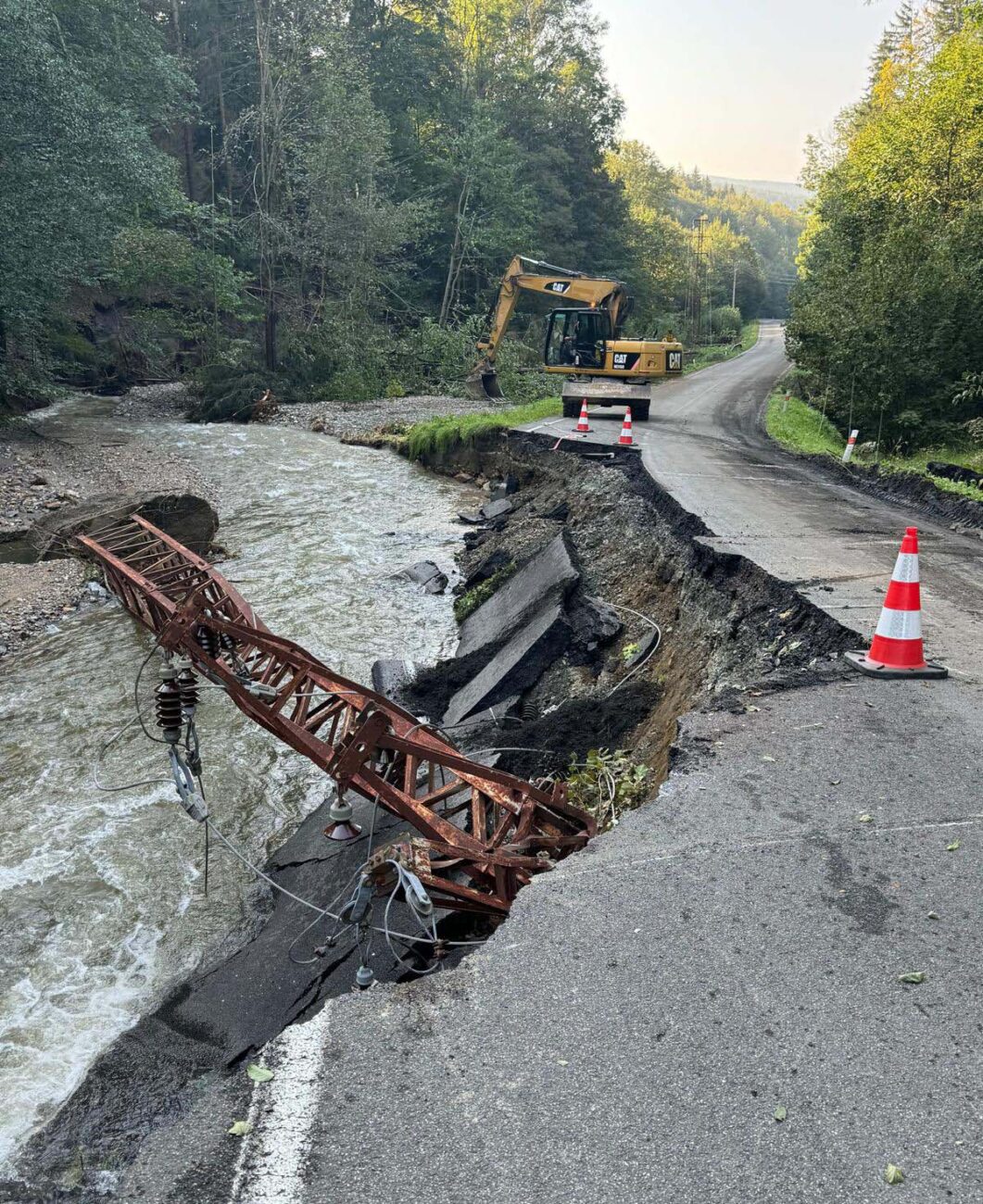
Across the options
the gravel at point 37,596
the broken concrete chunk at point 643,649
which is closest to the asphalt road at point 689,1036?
the broken concrete chunk at point 643,649

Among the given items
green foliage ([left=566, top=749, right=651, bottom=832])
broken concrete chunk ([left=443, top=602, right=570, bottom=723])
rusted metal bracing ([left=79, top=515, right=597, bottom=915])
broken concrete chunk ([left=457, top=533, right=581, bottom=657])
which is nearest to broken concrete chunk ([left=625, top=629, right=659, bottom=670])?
broken concrete chunk ([left=443, top=602, right=570, bottom=723])

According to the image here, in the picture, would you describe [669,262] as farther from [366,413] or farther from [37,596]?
[37,596]

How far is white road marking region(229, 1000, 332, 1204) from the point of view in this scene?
2359 mm

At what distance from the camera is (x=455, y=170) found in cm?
3694

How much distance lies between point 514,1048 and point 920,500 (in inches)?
437

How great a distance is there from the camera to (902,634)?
5457 millimetres

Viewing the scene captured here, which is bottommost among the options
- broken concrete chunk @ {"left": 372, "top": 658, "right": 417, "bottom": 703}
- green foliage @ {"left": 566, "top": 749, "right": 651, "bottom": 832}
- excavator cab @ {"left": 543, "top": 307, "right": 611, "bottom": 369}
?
broken concrete chunk @ {"left": 372, "top": 658, "right": 417, "bottom": 703}

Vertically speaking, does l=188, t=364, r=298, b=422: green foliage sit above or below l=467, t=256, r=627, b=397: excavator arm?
below

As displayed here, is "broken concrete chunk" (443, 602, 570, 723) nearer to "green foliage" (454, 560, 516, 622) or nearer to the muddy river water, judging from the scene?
the muddy river water

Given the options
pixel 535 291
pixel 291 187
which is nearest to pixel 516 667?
pixel 535 291

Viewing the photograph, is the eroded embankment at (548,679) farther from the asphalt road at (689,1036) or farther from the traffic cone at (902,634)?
the asphalt road at (689,1036)

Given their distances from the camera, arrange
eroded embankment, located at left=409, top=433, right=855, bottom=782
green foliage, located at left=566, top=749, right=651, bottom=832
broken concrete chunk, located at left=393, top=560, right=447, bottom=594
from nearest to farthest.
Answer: green foliage, located at left=566, top=749, right=651, bottom=832 → eroded embankment, located at left=409, top=433, right=855, bottom=782 → broken concrete chunk, located at left=393, top=560, right=447, bottom=594

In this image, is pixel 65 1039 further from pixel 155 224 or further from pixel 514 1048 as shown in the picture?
pixel 155 224

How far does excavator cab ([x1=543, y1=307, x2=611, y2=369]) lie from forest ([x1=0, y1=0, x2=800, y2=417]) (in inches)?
204
